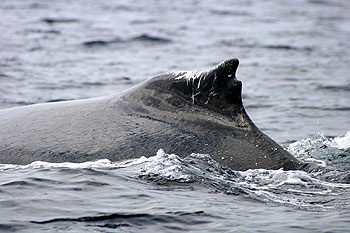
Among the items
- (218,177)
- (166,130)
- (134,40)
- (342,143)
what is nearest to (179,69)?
(134,40)

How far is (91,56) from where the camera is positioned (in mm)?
17953

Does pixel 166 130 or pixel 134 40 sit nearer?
pixel 166 130

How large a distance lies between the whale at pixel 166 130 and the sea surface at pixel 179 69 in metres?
0.11

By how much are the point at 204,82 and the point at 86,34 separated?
1573 cm

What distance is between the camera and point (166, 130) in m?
5.96

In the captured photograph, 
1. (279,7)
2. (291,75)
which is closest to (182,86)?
(291,75)

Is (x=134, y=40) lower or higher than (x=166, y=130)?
higher

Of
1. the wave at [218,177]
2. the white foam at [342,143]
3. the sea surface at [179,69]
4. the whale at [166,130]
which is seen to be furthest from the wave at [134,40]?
the wave at [218,177]

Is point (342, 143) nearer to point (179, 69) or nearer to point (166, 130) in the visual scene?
point (166, 130)

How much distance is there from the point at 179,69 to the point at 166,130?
32.6 feet

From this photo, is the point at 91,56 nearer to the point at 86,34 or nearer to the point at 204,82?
the point at 86,34

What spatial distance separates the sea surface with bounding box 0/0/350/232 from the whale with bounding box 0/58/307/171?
108 millimetres

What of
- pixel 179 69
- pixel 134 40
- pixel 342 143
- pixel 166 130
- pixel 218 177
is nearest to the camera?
pixel 218 177

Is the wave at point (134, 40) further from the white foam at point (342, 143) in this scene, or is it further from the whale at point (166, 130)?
the whale at point (166, 130)
